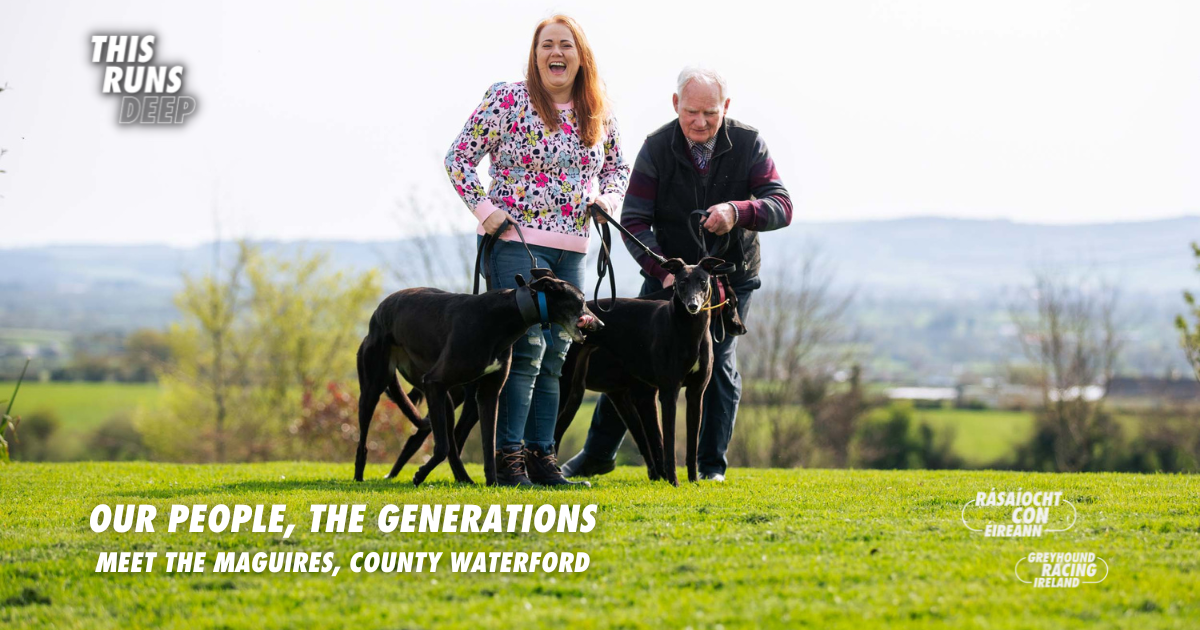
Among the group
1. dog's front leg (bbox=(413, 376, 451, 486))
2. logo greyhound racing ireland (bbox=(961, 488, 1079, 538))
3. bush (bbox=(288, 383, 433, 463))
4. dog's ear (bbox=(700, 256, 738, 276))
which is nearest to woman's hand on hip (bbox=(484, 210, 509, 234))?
dog's front leg (bbox=(413, 376, 451, 486))

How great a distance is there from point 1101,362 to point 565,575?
43.4 m

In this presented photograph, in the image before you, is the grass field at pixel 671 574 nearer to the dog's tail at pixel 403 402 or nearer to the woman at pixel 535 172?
the woman at pixel 535 172

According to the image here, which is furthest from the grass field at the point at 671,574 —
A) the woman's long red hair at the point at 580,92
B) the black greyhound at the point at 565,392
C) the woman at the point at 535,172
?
the woman's long red hair at the point at 580,92

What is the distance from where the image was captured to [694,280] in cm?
650

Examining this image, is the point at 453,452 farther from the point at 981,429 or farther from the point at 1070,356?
the point at 981,429

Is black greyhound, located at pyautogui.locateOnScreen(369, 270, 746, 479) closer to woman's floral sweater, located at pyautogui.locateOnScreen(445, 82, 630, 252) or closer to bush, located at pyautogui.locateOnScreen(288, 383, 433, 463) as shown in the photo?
woman's floral sweater, located at pyautogui.locateOnScreen(445, 82, 630, 252)

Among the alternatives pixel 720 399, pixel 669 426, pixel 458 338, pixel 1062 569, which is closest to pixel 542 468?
pixel 669 426

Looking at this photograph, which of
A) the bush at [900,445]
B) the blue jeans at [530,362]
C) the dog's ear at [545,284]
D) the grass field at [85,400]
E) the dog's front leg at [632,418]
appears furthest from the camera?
the grass field at [85,400]

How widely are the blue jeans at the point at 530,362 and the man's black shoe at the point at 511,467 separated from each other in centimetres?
5

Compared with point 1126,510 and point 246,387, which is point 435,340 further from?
point 246,387

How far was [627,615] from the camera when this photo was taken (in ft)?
12.2

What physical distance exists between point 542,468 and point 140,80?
22.4 ft

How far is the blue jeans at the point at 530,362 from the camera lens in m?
6.80

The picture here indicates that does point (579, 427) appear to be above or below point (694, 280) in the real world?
below
